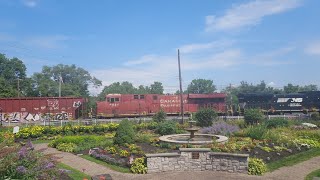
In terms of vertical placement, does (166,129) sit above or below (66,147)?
above

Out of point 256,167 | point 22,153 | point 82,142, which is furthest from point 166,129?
point 22,153

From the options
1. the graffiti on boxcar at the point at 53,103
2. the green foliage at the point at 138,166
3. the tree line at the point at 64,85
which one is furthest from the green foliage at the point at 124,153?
the tree line at the point at 64,85

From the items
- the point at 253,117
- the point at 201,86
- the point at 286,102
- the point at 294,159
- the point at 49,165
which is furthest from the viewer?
the point at 201,86

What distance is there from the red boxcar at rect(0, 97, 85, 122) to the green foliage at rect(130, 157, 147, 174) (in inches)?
1206

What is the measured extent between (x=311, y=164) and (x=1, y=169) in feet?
43.2

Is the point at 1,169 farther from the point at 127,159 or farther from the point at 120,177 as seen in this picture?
the point at 127,159

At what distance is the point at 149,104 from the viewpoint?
150 feet

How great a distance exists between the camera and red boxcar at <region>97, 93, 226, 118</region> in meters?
44.2

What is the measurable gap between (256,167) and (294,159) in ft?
9.85

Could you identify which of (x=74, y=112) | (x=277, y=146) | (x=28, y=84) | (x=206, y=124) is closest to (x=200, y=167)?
(x=277, y=146)

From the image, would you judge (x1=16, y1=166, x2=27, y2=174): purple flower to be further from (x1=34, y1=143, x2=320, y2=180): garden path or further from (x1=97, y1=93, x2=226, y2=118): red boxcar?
(x1=97, y1=93, x2=226, y2=118): red boxcar

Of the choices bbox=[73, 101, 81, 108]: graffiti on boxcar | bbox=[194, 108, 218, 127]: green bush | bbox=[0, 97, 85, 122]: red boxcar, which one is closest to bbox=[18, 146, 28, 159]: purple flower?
bbox=[194, 108, 218, 127]: green bush

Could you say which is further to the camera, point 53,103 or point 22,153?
point 53,103

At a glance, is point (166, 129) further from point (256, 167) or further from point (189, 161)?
point (256, 167)
